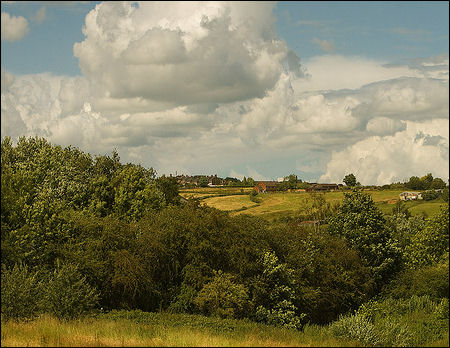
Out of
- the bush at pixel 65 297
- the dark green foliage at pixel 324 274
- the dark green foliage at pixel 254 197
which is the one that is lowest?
the dark green foliage at pixel 324 274

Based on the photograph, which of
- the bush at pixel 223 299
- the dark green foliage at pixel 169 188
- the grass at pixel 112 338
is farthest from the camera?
the dark green foliage at pixel 169 188

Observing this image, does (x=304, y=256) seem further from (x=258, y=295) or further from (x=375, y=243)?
(x=375, y=243)

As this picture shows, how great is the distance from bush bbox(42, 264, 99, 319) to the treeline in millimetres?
57

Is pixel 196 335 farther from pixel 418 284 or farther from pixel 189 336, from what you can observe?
pixel 418 284

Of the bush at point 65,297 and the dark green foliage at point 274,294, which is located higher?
the bush at point 65,297

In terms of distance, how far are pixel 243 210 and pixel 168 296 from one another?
88.9 metres

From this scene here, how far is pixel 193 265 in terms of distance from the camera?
3562cm

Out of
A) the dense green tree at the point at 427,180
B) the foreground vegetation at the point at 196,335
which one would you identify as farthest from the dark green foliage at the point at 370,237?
the dense green tree at the point at 427,180

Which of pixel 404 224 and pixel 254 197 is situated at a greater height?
pixel 254 197

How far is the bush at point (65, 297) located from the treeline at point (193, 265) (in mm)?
57

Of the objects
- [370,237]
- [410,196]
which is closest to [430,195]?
[410,196]

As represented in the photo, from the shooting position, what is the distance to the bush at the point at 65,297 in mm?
23375

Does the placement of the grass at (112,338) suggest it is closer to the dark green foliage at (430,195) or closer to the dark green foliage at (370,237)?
the dark green foliage at (370,237)

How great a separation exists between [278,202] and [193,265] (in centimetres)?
→ 9589
